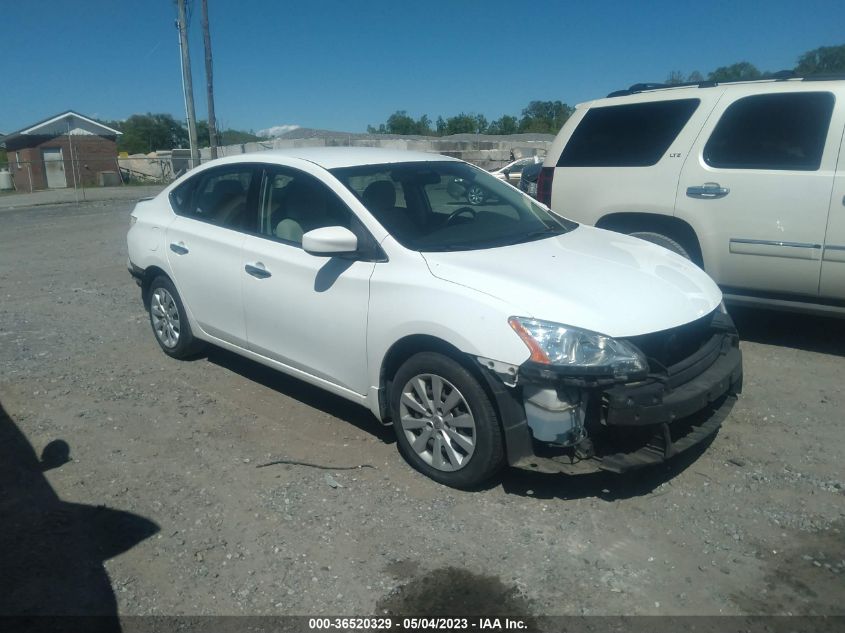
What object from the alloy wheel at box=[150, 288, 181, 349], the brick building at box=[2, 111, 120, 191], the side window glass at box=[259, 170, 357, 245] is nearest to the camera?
the side window glass at box=[259, 170, 357, 245]

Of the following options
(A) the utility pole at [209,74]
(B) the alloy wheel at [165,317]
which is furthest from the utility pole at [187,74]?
(B) the alloy wheel at [165,317]

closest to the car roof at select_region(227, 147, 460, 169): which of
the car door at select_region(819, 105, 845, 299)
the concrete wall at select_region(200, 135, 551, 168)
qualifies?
the car door at select_region(819, 105, 845, 299)

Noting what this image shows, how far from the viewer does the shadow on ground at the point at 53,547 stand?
311 cm

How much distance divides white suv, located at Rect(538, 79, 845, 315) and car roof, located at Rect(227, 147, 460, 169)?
6.66 ft

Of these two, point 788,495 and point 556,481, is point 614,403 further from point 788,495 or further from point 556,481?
point 788,495

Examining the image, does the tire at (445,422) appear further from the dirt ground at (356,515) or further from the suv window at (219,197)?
the suv window at (219,197)

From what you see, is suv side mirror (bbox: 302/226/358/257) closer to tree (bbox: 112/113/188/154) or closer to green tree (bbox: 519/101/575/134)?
green tree (bbox: 519/101/575/134)

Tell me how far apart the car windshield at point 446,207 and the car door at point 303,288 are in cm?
23

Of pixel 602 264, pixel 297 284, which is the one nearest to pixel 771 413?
pixel 602 264

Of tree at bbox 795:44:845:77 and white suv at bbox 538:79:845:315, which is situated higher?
tree at bbox 795:44:845:77

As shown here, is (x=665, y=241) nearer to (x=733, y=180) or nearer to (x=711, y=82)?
(x=733, y=180)

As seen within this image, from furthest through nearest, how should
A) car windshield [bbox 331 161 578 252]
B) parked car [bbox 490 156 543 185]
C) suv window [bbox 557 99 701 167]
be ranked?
1. parked car [bbox 490 156 543 185]
2. suv window [bbox 557 99 701 167]
3. car windshield [bbox 331 161 578 252]

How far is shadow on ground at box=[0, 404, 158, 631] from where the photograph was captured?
3.11m

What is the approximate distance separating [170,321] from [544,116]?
5754 cm
